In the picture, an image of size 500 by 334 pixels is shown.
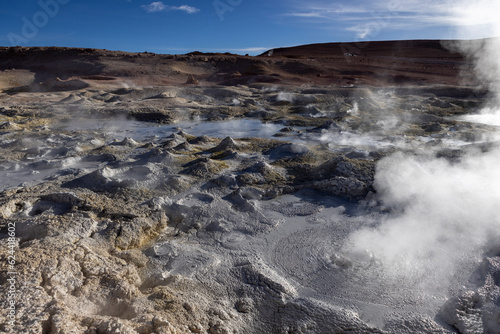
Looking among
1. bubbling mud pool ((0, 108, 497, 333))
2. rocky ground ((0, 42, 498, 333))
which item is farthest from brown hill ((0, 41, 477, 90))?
bubbling mud pool ((0, 108, 497, 333))

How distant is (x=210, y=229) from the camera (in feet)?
10.1

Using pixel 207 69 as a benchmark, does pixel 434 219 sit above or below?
below

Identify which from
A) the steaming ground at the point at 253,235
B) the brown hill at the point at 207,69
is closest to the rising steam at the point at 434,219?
the steaming ground at the point at 253,235

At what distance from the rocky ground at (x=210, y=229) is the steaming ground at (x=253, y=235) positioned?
0.01 metres

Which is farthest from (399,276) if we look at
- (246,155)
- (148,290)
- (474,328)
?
(246,155)

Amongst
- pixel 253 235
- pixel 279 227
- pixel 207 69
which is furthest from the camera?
pixel 207 69

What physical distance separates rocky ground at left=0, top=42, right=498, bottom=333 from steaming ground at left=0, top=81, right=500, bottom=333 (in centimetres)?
1

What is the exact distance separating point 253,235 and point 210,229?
39 cm

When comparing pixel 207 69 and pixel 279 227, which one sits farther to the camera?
pixel 207 69

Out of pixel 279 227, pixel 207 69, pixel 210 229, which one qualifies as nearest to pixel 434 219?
pixel 279 227

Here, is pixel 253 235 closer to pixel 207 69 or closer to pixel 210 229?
pixel 210 229

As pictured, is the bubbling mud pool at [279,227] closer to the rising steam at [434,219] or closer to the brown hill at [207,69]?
the rising steam at [434,219]

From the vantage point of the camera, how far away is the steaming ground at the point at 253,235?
6.65 feet

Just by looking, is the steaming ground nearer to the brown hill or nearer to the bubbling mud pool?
the bubbling mud pool
